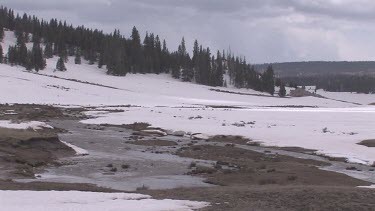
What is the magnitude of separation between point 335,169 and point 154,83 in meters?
122

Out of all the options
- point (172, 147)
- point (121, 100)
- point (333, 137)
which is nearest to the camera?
point (172, 147)

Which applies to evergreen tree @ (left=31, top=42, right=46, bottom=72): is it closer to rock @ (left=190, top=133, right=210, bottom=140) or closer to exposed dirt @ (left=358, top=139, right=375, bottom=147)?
rock @ (left=190, top=133, right=210, bottom=140)

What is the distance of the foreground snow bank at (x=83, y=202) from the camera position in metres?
14.9

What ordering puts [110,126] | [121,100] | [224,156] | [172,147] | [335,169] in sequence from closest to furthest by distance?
[335,169]
[224,156]
[172,147]
[110,126]
[121,100]

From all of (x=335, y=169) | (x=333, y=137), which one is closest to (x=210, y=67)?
(x=333, y=137)

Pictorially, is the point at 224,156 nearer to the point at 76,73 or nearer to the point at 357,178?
the point at 357,178

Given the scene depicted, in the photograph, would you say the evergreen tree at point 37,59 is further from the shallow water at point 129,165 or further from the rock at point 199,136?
the shallow water at point 129,165

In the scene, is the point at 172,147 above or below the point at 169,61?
below

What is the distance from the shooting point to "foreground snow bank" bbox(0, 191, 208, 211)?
14.9 meters

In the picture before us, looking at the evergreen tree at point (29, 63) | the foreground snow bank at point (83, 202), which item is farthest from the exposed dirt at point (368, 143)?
the evergreen tree at point (29, 63)

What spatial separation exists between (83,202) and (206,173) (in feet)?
39.8

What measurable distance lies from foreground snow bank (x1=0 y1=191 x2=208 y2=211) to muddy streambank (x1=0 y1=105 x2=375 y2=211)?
1.11 meters

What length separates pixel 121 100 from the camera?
10506 centimetres

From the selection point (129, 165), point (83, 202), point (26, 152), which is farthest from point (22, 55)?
point (83, 202)
